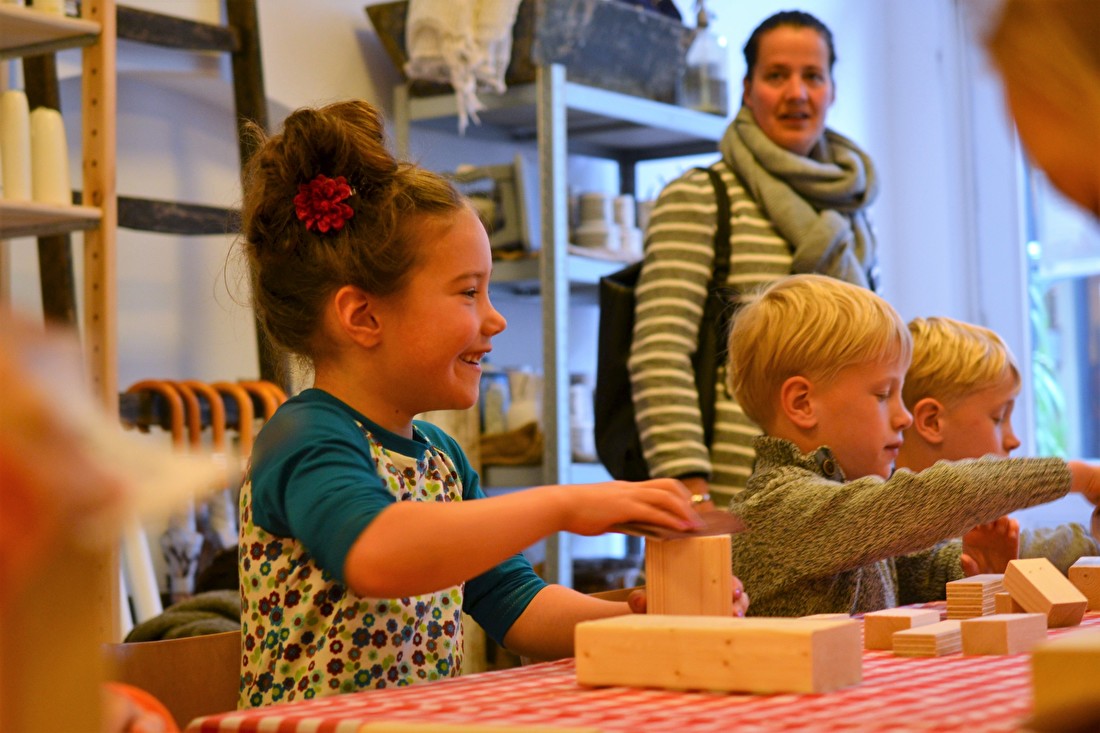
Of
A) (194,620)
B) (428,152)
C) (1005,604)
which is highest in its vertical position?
(428,152)

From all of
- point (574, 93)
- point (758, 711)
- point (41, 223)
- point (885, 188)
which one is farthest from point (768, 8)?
point (758, 711)

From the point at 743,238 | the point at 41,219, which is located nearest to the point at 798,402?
the point at 743,238

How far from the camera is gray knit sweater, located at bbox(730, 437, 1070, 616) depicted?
1.30 metres

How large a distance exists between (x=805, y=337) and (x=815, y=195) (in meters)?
0.87

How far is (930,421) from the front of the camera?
2053 mm

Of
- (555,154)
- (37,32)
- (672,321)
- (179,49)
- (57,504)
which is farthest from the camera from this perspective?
(555,154)

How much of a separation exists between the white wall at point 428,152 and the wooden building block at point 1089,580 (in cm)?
108

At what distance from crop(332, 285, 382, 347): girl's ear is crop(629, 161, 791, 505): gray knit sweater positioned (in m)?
1.01

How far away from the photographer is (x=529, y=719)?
2.48 ft

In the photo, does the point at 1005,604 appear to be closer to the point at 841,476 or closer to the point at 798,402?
the point at 841,476

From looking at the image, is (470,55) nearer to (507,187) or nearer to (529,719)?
(507,187)

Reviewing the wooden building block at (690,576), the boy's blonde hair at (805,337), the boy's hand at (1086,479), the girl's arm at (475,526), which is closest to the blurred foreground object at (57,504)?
the girl's arm at (475,526)

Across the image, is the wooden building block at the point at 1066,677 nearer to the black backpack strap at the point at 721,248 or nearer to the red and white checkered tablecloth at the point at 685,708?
the red and white checkered tablecloth at the point at 685,708

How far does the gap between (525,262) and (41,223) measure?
1203 millimetres
